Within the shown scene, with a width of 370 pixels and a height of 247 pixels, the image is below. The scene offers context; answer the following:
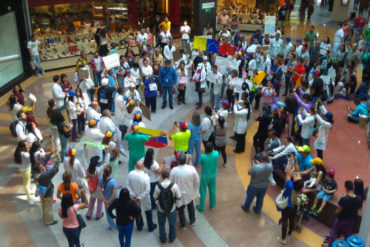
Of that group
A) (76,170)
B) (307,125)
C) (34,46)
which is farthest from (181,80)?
(34,46)

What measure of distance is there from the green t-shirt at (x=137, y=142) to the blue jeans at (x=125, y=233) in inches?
74.8

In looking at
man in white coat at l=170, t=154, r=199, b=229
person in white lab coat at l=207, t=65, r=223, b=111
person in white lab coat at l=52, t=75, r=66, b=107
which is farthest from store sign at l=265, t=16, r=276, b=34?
man in white coat at l=170, t=154, r=199, b=229

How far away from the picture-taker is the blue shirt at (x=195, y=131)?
916cm

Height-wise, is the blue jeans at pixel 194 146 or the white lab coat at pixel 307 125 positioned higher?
the white lab coat at pixel 307 125

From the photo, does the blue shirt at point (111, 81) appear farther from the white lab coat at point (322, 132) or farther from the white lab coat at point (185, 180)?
the white lab coat at point (322, 132)

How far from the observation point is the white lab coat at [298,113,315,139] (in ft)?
30.1

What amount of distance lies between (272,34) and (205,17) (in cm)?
512

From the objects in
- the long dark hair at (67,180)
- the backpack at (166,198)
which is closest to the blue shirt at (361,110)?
the backpack at (166,198)

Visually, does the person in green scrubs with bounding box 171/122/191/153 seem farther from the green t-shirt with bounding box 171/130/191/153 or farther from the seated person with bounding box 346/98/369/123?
the seated person with bounding box 346/98/369/123

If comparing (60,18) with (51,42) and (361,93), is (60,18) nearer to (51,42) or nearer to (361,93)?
(51,42)

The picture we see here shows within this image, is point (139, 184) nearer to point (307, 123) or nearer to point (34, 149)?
point (34, 149)

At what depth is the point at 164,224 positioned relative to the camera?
23.8 ft

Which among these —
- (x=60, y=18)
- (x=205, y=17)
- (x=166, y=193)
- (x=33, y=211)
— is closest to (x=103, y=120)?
(x=33, y=211)

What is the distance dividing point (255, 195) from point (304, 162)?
1.22m
